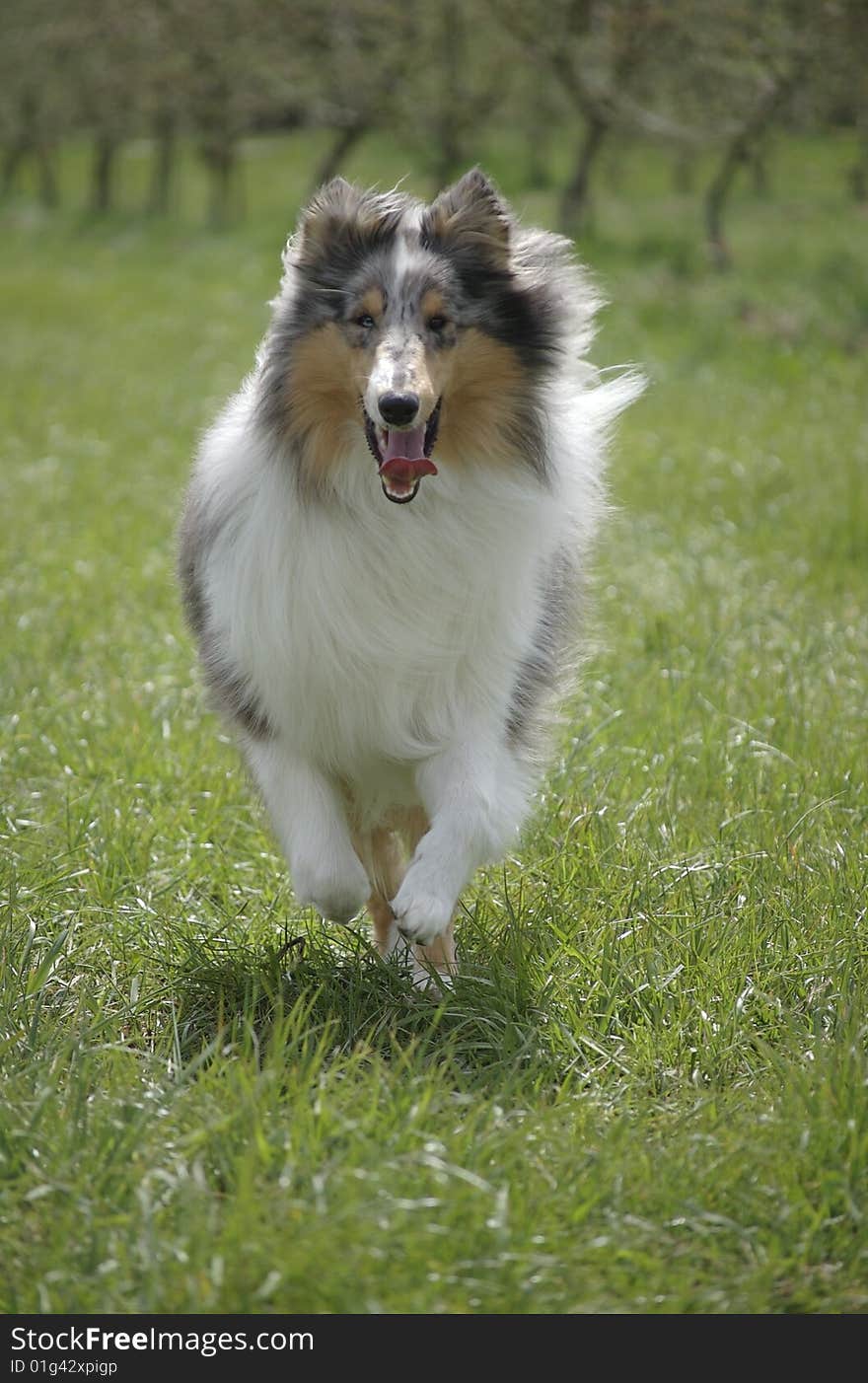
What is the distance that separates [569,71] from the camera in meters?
16.1

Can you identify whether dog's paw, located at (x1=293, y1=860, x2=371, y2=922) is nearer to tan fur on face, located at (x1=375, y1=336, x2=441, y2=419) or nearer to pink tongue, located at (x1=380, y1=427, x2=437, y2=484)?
pink tongue, located at (x1=380, y1=427, x2=437, y2=484)

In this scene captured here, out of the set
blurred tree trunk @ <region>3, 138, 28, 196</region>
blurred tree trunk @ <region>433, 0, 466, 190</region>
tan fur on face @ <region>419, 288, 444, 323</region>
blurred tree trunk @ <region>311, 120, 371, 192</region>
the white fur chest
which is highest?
tan fur on face @ <region>419, 288, 444, 323</region>

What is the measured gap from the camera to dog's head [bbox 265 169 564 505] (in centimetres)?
330

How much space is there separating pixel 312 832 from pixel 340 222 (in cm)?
136

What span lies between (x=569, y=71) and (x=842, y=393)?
7.16 meters

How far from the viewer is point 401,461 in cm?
324

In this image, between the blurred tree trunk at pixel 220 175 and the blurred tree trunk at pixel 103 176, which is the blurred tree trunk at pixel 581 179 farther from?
the blurred tree trunk at pixel 103 176

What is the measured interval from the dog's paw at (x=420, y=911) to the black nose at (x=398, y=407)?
973mm

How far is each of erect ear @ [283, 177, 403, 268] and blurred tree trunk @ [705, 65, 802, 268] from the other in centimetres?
1113

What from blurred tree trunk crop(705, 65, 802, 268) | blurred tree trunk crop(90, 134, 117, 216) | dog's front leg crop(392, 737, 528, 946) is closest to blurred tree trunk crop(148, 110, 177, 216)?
blurred tree trunk crop(90, 134, 117, 216)

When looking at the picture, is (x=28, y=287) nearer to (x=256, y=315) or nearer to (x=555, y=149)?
(x=256, y=315)

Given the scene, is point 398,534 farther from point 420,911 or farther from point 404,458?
point 420,911

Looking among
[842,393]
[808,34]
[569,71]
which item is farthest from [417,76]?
[842,393]

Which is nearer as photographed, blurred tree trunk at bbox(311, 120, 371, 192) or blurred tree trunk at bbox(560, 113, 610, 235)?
blurred tree trunk at bbox(560, 113, 610, 235)
